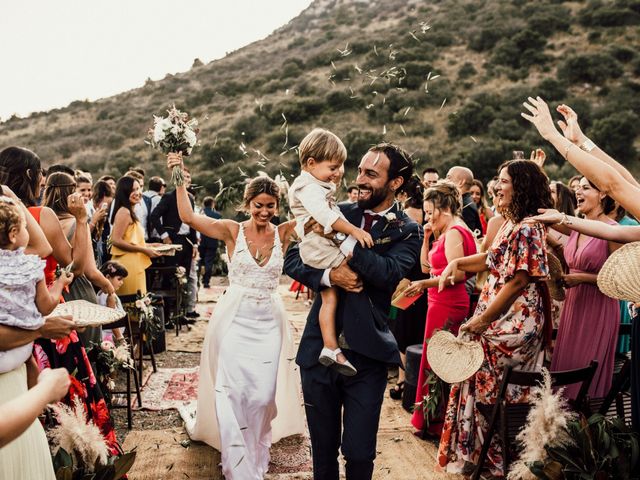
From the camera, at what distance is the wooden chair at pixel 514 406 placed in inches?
155

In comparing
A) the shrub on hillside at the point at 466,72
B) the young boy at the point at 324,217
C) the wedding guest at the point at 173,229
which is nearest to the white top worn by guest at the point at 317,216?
the young boy at the point at 324,217

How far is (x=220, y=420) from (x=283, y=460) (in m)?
0.99

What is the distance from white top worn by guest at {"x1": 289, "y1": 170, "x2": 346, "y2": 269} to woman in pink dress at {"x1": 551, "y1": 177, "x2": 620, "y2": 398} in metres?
2.48

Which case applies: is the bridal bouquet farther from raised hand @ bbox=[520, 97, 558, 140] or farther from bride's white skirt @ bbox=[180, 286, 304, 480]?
raised hand @ bbox=[520, 97, 558, 140]

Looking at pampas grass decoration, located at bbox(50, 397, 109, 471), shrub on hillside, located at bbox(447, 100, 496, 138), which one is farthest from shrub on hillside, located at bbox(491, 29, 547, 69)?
pampas grass decoration, located at bbox(50, 397, 109, 471)

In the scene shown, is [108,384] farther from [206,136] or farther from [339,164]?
[206,136]

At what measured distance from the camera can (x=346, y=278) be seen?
10.6 feet

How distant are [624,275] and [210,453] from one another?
144 inches

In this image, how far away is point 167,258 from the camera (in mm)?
9594

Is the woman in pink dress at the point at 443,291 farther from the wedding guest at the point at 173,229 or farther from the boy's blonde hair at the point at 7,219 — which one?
the wedding guest at the point at 173,229

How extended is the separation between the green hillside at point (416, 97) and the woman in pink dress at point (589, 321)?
19.0m

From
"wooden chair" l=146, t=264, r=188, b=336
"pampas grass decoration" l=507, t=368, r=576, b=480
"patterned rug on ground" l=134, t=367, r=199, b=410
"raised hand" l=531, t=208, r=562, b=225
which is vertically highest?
"raised hand" l=531, t=208, r=562, b=225

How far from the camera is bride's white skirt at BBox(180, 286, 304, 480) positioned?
173 inches

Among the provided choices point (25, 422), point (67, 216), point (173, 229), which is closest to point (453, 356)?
point (25, 422)
